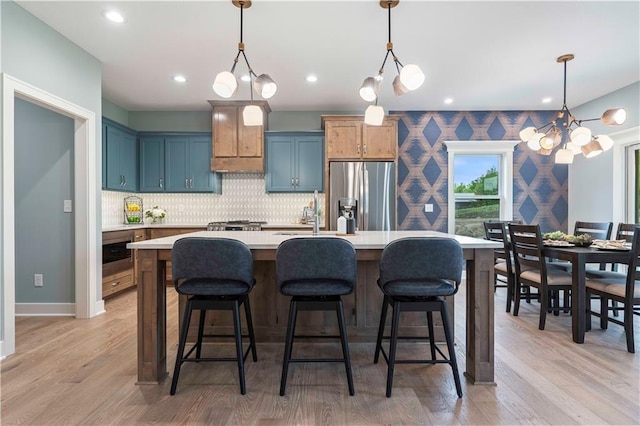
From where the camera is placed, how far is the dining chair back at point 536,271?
2988 mm

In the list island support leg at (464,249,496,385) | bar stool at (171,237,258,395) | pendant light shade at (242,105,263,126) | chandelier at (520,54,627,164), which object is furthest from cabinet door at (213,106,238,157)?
island support leg at (464,249,496,385)

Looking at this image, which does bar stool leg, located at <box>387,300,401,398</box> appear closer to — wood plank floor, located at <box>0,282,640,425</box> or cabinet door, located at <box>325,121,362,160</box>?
wood plank floor, located at <box>0,282,640,425</box>

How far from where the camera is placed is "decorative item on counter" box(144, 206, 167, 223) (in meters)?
5.07

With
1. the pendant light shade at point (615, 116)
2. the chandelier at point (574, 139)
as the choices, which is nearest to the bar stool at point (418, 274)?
the chandelier at point (574, 139)

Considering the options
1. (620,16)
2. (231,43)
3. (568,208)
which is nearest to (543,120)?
(568,208)

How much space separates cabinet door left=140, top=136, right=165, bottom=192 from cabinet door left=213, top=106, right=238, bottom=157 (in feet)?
3.07

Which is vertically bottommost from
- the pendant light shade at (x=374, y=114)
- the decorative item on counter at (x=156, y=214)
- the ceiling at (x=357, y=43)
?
the decorative item on counter at (x=156, y=214)

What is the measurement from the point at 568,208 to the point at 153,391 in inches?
237

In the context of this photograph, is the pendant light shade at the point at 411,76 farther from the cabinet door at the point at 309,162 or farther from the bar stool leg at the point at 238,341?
the cabinet door at the point at 309,162

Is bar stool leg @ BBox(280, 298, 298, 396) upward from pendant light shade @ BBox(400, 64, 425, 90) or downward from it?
downward

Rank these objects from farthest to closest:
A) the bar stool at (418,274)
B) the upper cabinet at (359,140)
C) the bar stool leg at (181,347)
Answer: the upper cabinet at (359,140), the bar stool leg at (181,347), the bar stool at (418,274)

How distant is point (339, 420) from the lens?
1.69 m

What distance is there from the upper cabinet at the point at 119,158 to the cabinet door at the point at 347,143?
9.47 ft

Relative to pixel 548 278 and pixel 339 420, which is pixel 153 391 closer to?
pixel 339 420
